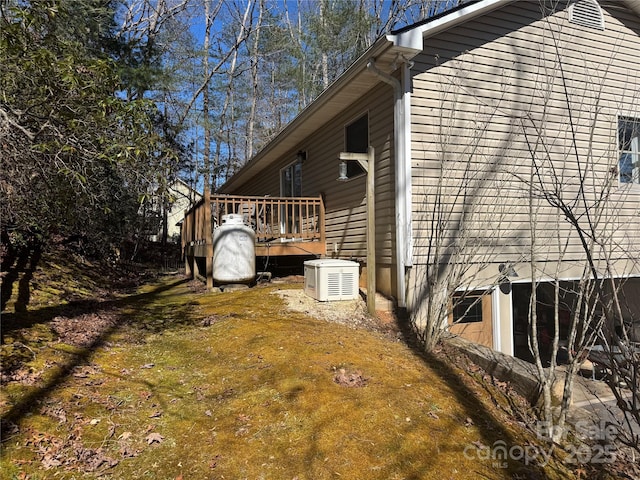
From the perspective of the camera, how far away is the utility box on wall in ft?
21.6

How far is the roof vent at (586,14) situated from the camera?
303 inches

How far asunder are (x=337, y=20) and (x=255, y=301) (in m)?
16.9

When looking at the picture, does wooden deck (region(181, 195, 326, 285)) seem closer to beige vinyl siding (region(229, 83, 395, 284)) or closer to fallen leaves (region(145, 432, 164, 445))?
beige vinyl siding (region(229, 83, 395, 284))

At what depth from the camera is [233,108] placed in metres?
24.6

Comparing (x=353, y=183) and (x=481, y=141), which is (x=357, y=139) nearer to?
(x=353, y=183)

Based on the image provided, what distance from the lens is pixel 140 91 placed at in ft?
43.1

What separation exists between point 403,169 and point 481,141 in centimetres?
169

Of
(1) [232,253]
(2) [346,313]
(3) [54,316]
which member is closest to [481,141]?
(2) [346,313]

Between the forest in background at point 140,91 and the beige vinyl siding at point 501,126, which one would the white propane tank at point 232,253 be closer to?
the forest in background at point 140,91

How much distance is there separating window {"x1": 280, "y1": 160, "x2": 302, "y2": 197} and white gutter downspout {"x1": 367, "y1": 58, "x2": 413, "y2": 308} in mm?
4734

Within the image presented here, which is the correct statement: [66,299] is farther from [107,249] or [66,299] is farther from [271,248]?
[107,249]

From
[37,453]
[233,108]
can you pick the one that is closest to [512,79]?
[37,453]

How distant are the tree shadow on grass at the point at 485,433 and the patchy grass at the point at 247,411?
0.02 metres

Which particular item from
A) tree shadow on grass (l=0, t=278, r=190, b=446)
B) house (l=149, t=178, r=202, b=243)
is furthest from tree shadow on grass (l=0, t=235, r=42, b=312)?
house (l=149, t=178, r=202, b=243)
